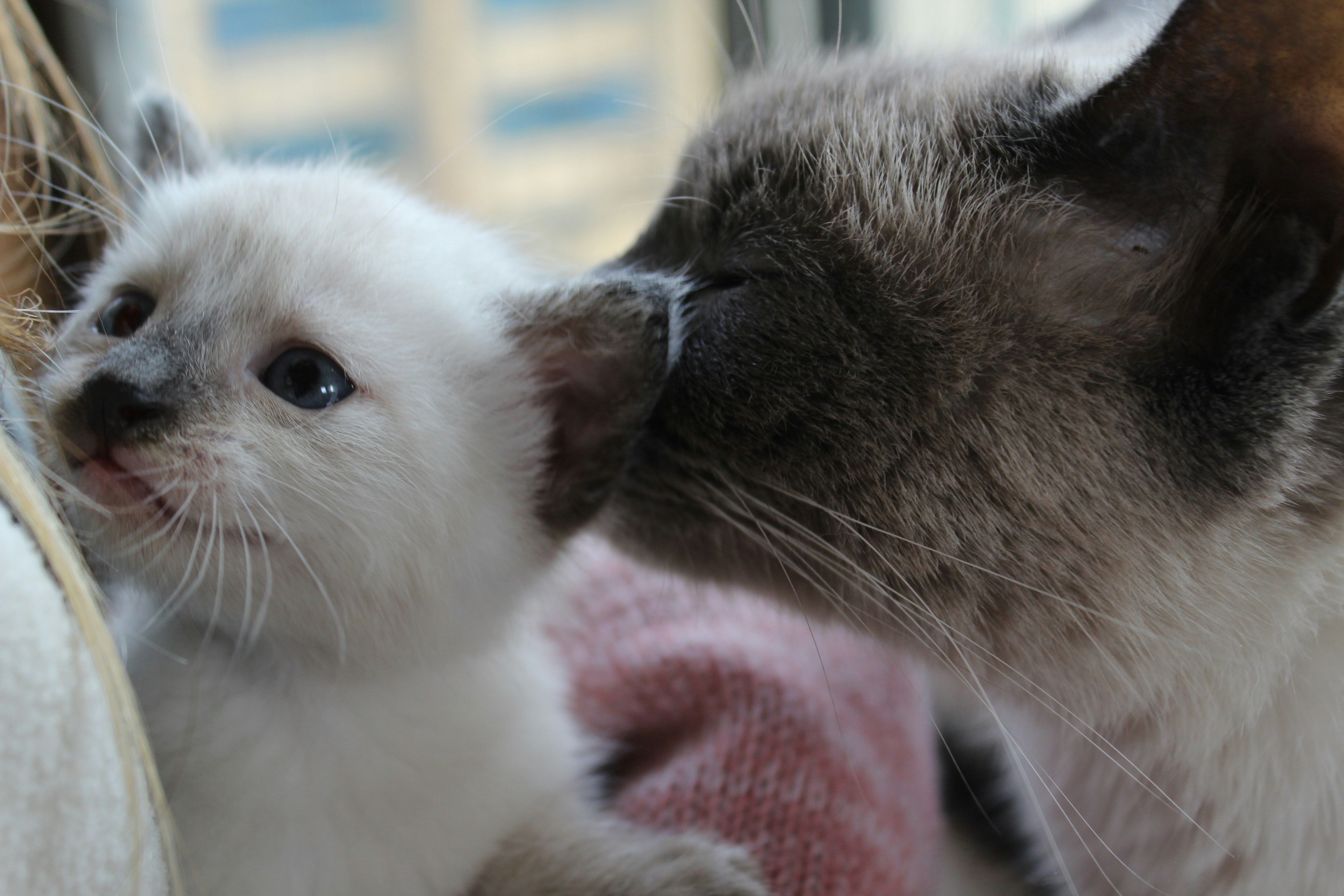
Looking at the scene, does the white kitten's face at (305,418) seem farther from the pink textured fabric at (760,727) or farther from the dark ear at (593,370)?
the pink textured fabric at (760,727)

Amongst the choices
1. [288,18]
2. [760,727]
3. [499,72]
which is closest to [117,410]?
[760,727]

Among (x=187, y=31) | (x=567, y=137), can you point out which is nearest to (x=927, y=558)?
(x=567, y=137)

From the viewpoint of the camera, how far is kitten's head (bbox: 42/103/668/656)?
593 mm

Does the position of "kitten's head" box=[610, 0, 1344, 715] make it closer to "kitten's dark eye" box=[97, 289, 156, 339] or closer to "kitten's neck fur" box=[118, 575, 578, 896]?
"kitten's neck fur" box=[118, 575, 578, 896]

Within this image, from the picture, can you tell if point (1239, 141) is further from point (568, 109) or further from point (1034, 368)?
point (568, 109)

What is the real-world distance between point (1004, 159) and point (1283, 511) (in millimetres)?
291

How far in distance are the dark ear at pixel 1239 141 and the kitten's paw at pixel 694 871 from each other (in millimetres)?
462

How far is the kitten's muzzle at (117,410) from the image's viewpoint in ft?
1.91

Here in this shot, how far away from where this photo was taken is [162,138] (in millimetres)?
860

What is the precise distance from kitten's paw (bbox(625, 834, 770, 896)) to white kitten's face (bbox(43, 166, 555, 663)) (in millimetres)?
199

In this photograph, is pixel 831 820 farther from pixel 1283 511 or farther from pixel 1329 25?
pixel 1329 25

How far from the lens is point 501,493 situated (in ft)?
2.36

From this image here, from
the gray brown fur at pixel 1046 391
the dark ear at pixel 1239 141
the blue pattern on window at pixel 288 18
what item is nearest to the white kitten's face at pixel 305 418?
the gray brown fur at pixel 1046 391

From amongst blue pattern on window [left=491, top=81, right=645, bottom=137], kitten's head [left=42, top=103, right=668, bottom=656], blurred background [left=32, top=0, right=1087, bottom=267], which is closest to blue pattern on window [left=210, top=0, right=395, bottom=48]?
blurred background [left=32, top=0, right=1087, bottom=267]
